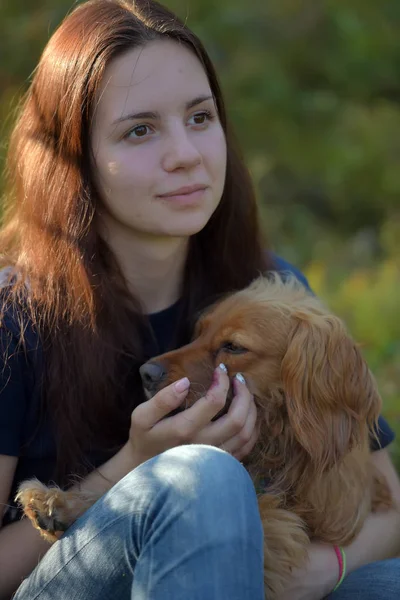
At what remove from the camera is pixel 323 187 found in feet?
31.3

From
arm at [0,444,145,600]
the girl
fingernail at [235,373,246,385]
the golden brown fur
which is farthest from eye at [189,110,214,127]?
arm at [0,444,145,600]

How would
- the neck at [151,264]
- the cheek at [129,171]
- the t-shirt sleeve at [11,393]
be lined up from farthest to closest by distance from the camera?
the neck at [151,264] < the cheek at [129,171] < the t-shirt sleeve at [11,393]

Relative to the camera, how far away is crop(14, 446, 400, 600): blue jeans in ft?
6.89

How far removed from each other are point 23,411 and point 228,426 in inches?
25.8

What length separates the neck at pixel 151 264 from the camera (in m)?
3.01

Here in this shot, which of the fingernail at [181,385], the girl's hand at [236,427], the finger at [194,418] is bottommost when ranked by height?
the girl's hand at [236,427]

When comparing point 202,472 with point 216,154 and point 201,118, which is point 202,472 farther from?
point 201,118

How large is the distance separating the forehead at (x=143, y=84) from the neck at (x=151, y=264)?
1.52 feet

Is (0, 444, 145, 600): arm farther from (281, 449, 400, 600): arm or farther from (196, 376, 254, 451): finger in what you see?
(281, 449, 400, 600): arm

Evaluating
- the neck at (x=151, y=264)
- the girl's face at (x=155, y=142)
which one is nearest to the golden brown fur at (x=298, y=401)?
the neck at (x=151, y=264)

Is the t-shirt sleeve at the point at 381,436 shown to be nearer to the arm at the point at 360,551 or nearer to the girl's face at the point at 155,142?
the arm at the point at 360,551

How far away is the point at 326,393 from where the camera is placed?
9.44 feet

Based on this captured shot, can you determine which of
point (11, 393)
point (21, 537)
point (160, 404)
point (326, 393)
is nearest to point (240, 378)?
point (326, 393)

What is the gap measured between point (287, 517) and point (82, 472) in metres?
0.70
